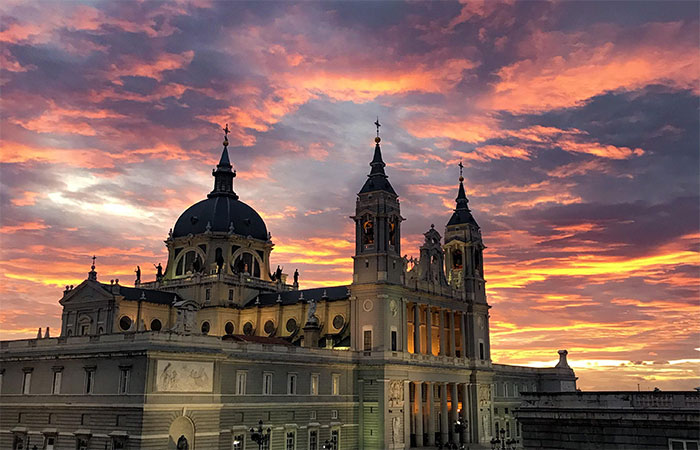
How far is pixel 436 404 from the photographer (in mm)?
88125

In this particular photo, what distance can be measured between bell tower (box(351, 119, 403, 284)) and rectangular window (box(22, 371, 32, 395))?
116ft

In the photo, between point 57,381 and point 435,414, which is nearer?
point 57,381

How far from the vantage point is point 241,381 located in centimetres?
6378

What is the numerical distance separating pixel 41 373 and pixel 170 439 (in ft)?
47.9

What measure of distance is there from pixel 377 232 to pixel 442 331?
1793cm

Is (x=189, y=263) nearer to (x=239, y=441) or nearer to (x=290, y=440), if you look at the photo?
(x=290, y=440)

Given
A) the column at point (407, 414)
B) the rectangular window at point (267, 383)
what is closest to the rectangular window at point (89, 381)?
the rectangular window at point (267, 383)

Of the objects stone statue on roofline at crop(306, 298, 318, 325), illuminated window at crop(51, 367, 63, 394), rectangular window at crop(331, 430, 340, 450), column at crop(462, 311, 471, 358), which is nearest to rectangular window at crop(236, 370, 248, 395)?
rectangular window at crop(331, 430, 340, 450)

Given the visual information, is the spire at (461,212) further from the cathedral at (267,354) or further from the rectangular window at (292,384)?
the rectangular window at (292,384)

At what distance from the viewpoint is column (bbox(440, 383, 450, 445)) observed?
86188mm

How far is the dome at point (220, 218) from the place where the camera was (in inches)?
4008

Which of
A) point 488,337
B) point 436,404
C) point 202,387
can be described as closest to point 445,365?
point 436,404

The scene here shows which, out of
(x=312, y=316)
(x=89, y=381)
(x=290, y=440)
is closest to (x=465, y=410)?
(x=312, y=316)

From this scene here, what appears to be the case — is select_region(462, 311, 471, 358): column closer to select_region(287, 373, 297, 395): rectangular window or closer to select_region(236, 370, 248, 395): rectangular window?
select_region(287, 373, 297, 395): rectangular window
